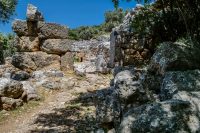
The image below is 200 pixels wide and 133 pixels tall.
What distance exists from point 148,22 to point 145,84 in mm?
8156

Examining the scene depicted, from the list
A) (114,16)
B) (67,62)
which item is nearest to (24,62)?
(67,62)

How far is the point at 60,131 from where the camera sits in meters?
9.66

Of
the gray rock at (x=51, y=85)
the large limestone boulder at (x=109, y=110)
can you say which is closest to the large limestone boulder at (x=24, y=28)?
the gray rock at (x=51, y=85)

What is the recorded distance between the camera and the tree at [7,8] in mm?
26900

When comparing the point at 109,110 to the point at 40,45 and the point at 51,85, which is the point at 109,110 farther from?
the point at 40,45

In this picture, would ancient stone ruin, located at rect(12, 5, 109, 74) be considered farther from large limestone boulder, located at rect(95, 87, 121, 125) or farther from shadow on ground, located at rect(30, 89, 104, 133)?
large limestone boulder, located at rect(95, 87, 121, 125)

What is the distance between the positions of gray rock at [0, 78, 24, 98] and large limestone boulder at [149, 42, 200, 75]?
578 centimetres

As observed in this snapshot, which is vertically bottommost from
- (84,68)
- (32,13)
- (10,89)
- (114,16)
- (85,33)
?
(10,89)

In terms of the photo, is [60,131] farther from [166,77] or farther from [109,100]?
[166,77]

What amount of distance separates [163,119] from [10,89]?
366 inches

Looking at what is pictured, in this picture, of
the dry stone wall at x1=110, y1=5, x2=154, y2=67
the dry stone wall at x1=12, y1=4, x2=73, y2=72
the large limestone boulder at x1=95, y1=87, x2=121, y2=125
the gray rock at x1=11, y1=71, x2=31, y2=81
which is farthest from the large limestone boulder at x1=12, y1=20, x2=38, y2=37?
the large limestone boulder at x1=95, y1=87, x2=121, y2=125

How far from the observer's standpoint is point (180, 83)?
6.80m

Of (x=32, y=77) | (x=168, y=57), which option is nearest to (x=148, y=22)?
(x=32, y=77)

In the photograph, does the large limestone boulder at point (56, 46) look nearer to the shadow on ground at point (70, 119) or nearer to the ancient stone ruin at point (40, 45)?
the ancient stone ruin at point (40, 45)
